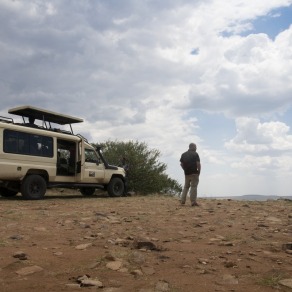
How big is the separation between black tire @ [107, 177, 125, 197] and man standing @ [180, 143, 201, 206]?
492 centimetres

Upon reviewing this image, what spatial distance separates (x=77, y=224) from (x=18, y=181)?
6.06m

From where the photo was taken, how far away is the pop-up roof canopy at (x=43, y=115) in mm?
13844

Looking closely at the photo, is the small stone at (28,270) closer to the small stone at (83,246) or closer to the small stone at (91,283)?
the small stone at (91,283)

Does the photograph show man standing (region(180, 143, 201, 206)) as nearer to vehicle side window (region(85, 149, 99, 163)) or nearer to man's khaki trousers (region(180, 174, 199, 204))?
man's khaki trousers (region(180, 174, 199, 204))

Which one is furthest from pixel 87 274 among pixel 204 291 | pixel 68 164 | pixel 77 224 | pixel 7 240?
pixel 68 164

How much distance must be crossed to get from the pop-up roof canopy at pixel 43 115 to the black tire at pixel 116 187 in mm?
2897

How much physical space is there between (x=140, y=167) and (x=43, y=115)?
35.0ft

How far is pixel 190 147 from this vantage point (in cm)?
1223

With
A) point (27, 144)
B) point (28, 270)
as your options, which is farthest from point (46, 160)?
point (28, 270)

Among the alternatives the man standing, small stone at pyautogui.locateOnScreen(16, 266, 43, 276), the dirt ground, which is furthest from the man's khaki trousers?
small stone at pyautogui.locateOnScreen(16, 266, 43, 276)

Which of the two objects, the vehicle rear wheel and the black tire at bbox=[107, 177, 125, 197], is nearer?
the black tire at bbox=[107, 177, 125, 197]

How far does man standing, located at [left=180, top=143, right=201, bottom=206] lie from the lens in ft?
39.3

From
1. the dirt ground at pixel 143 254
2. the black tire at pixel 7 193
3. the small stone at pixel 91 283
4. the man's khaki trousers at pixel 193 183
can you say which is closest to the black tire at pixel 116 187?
the black tire at pixel 7 193

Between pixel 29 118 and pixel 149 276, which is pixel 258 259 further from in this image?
pixel 29 118
